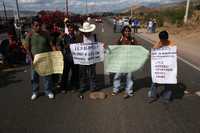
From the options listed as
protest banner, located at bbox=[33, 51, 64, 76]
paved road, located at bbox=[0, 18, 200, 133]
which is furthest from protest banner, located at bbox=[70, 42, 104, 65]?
paved road, located at bbox=[0, 18, 200, 133]

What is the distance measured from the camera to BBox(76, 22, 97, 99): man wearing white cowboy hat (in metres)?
8.32

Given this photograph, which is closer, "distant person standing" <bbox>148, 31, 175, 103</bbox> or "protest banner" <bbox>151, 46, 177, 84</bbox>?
"distant person standing" <bbox>148, 31, 175, 103</bbox>

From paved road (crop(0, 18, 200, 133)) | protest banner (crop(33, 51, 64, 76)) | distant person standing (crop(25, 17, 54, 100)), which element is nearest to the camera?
paved road (crop(0, 18, 200, 133))

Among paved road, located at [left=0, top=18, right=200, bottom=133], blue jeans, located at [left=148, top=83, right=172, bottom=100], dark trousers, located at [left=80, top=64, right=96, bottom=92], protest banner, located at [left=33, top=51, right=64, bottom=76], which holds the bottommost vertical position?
paved road, located at [left=0, top=18, right=200, bottom=133]

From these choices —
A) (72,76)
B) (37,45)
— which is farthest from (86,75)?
(37,45)

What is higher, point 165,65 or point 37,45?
point 37,45

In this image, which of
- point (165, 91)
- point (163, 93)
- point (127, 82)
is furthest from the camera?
point (127, 82)

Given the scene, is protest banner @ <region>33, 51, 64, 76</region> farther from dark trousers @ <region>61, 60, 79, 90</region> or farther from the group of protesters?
dark trousers @ <region>61, 60, 79, 90</region>

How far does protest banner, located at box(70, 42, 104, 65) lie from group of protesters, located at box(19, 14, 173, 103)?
0.13 metres

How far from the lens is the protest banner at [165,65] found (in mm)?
7516

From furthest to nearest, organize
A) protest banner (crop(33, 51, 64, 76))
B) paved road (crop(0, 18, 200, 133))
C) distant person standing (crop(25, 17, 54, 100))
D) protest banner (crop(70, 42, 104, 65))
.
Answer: protest banner (crop(70, 42, 104, 65)) < protest banner (crop(33, 51, 64, 76)) < distant person standing (crop(25, 17, 54, 100)) < paved road (crop(0, 18, 200, 133))

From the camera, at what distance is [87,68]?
855 cm

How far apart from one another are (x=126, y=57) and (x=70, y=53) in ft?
4.97

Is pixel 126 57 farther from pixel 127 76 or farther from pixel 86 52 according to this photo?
pixel 86 52
